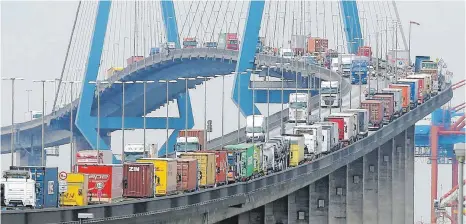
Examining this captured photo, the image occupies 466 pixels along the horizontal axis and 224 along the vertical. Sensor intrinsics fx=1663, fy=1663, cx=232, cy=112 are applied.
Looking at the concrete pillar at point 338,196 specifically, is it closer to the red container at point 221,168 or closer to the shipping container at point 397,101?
the shipping container at point 397,101

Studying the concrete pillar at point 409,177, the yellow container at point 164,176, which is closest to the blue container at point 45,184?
the yellow container at point 164,176

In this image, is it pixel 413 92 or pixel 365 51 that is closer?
pixel 413 92

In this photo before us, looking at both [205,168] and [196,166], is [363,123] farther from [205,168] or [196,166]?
[196,166]

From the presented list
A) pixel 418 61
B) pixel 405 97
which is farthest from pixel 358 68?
pixel 405 97

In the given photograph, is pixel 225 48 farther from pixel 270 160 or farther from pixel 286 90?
pixel 270 160

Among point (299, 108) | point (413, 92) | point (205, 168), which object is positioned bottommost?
point (205, 168)

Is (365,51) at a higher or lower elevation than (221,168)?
higher
